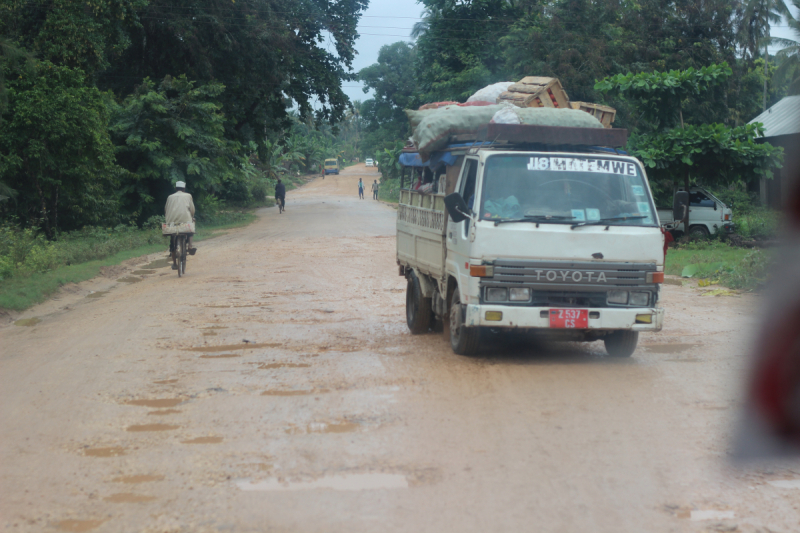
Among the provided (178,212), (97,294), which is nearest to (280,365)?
(97,294)

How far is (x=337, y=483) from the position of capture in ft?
14.4

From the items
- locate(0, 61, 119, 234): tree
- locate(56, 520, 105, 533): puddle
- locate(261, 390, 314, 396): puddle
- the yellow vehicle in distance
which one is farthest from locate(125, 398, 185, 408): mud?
the yellow vehicle in distance

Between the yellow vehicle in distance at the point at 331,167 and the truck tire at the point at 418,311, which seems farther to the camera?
the yellow vehicle in distance at the point at 331,167

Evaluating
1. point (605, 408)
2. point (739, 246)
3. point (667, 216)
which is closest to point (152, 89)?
point (667, 216)

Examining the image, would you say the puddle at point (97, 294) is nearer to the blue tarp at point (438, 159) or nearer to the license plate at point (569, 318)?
the blue tarp at point (438, 159)

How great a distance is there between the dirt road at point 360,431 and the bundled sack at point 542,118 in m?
2.36

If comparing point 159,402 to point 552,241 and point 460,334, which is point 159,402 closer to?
point 460,334

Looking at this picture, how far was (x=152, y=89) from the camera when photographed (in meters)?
26.9

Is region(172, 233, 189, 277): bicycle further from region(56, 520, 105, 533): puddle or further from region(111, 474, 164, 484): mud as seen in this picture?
region(56, 520, 105, 533): puddle

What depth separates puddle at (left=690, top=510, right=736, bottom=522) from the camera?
3.94 meters

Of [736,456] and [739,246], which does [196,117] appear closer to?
[739,246]

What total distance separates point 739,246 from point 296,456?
18.0 m

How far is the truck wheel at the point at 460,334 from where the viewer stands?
7.34 metres

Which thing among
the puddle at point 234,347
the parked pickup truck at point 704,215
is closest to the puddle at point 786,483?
the puddle at point 234,347
